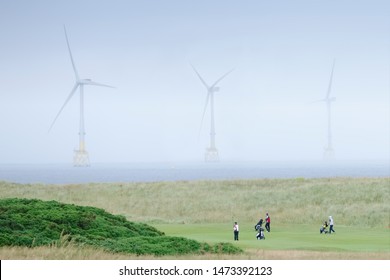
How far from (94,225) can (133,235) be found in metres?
1.19

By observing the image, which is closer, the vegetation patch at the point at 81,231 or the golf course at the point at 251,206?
the vegetation patch at the point at 81,231

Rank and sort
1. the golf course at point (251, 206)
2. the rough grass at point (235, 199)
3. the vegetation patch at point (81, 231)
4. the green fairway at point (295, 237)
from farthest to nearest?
the rough grass at point (235, 199), the golf course at point (251, 206), the green fairway at point (295, 237), the vegetation patch at point (81, 231)

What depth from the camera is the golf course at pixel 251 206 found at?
30.6 metres

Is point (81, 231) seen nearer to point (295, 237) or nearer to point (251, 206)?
point (295, 237)

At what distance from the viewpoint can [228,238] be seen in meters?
30.0

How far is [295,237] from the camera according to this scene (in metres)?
30.2

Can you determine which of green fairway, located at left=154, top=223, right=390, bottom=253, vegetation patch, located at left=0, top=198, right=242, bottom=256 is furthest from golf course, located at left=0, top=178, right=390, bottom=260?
vegetation patch, located at left=0, top=198, right=242, bottom=256

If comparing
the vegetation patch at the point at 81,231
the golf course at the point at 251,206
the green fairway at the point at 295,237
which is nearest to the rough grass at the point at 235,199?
the golf course at the point at 251,206

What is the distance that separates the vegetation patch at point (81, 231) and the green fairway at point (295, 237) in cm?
448

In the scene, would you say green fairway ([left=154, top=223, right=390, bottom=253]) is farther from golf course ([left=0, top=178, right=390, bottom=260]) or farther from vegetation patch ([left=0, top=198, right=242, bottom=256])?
vegetation patch ([left=0, top=198, right=242, bottom=256])

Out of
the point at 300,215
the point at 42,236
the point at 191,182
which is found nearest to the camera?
the point at 42,236

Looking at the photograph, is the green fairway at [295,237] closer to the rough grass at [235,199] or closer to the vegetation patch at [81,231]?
the rough grass at [235,199]
